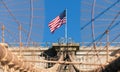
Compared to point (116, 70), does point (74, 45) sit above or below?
above

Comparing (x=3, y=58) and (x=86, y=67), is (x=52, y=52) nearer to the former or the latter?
(x=86, y=67)

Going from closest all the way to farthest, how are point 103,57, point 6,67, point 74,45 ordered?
point 6,67, point 103,57, point 74,45

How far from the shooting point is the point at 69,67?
5872 centimetres

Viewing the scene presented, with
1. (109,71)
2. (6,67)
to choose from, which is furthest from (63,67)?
(6,67)

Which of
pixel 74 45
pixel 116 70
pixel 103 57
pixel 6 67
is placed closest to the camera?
pixel 6 67

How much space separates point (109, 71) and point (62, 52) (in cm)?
3050

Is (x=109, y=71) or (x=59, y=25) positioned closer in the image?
(x=109, y=71)

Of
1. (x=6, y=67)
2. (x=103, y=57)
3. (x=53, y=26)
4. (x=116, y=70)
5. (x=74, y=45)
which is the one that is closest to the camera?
Answer: (x=6, y=67)

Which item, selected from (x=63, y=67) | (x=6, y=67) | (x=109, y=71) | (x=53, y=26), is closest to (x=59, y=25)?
(x=53, y=26)

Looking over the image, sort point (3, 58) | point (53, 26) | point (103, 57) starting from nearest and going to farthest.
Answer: point (3, 58), point (53, 26), point (103, 57)

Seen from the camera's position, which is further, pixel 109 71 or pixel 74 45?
pixel 74 45

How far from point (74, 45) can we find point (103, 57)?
4877 mm

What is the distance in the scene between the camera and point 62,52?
2352 inches

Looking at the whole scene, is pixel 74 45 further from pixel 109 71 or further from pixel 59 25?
pixel 109 71
